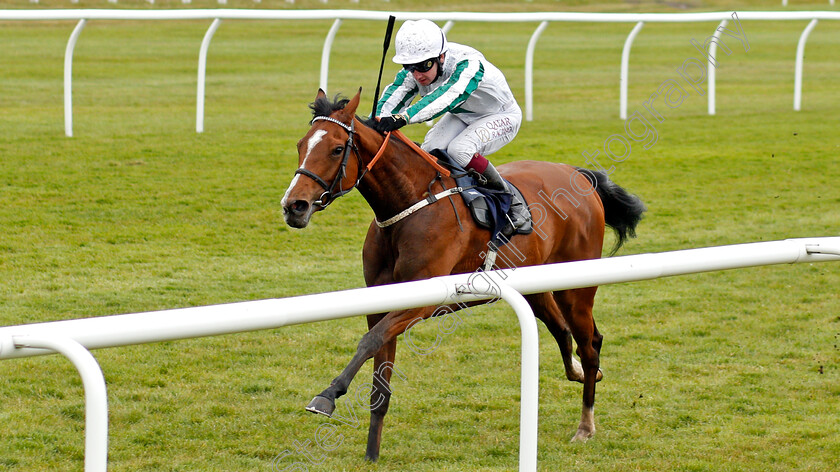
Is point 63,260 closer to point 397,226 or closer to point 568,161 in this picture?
point 397,226

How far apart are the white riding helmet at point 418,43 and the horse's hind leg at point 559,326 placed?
49.7 inches

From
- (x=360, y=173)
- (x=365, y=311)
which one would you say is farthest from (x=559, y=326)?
(x=365, y=311)

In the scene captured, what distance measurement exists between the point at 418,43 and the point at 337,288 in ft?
8.29

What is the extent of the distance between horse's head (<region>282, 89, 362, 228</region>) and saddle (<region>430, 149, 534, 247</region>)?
0.56m

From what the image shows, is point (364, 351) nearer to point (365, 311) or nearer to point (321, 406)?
point (321, 406)

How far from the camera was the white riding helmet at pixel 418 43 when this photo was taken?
420 cm

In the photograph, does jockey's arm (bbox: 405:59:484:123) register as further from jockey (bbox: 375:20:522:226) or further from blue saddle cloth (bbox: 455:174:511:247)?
blue saddle cloth (bbox: 455:174:511:247)

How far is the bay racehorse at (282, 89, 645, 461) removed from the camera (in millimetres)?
3836

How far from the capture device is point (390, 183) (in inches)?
164

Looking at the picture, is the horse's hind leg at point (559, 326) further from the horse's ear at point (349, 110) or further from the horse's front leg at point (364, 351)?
the horse's ear at point (349, 110)

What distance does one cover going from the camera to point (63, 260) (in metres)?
6.68

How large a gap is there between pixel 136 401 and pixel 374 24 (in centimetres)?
1856

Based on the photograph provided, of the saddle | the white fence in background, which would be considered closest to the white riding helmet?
the saddle

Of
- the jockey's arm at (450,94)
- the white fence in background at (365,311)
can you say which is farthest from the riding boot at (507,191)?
the white fence in background at (365,311)
